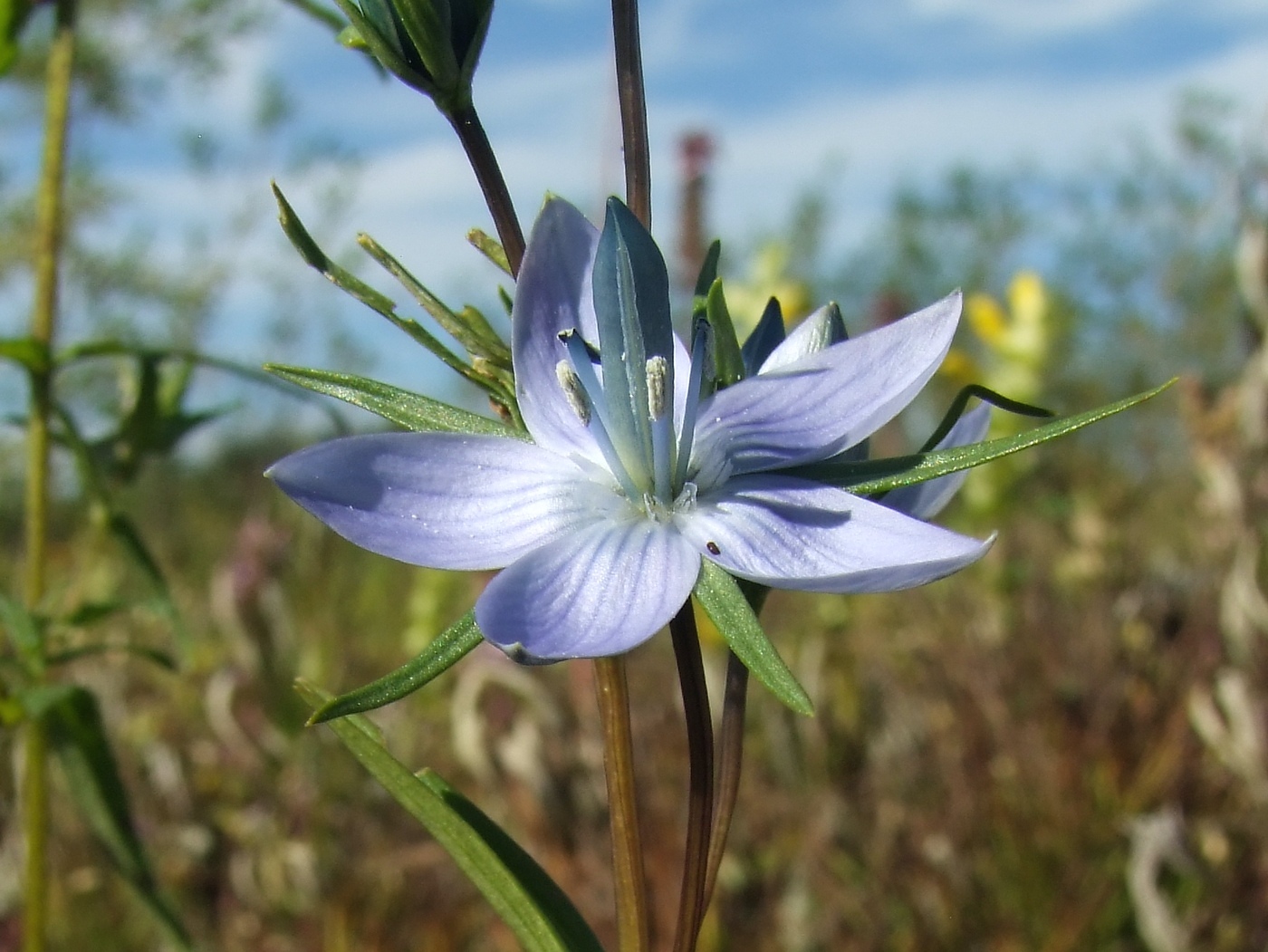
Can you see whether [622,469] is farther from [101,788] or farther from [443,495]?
[101,788]

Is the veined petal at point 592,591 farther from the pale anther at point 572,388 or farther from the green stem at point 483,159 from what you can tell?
the green stem at point 483,159

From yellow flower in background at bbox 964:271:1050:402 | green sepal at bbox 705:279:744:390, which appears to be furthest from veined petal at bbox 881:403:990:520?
yellow flower in background at bbox 964:271:1050:402

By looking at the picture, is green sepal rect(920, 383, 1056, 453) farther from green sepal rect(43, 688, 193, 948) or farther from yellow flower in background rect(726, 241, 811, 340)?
yellow flower in background rect(726, 241, 811, 340)

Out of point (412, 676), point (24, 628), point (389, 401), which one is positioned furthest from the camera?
point (24, 628)

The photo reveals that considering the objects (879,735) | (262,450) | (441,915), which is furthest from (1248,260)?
(262,450)

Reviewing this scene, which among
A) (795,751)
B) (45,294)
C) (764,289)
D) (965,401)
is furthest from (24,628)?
(764,289)

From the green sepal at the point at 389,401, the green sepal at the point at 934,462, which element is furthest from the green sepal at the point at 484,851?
the green sepal at the point at 934,462

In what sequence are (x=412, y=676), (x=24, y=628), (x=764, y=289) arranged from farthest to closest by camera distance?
1. (x=764, y=289)
2. (x=24, y=628)
3. (x=412, y=676)
